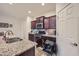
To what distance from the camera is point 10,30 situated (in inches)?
57.4

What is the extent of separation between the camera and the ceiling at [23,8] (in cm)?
144

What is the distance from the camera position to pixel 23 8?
1.46 metres

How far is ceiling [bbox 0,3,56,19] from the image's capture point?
1.44 meters

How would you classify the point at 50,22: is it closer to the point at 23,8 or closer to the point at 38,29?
the point at 38,29

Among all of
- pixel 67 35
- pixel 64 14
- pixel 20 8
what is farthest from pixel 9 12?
pixel 67 35

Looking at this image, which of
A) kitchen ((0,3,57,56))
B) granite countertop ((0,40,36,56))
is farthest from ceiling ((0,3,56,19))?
granite countertop ((0,40,36,56))

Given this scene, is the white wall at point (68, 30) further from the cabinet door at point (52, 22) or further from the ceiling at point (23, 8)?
the ceiling at point (23, 8)

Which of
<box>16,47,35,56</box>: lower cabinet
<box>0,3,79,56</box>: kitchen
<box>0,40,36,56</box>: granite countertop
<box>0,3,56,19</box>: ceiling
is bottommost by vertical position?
<box>16,47,35,56</box>: lower cabinet

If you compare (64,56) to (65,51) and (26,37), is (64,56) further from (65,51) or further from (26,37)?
(26,37)

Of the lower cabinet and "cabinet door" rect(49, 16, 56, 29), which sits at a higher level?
"cabinet door" rect(49, 16, 56, 29)

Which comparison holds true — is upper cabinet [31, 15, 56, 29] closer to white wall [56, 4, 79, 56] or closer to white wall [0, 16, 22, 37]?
white wall [56, 4, 79, 56]

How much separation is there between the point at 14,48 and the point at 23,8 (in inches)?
22.5

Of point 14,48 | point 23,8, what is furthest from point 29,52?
point 23,8

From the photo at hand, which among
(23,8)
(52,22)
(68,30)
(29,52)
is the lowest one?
(29,52)
